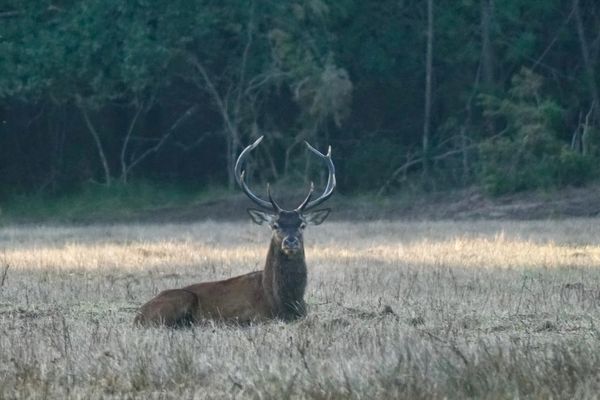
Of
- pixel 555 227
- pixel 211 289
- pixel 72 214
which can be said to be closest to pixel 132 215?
pixel 72 214

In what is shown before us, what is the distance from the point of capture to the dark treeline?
108 feet

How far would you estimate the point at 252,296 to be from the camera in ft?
39.8

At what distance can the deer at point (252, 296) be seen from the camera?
38.5 ft

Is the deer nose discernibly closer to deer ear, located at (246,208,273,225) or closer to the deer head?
the deer head

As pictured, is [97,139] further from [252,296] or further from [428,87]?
[252,296]

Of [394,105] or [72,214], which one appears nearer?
[72,214]

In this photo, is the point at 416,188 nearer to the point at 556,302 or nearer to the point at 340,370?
the point at 556,302

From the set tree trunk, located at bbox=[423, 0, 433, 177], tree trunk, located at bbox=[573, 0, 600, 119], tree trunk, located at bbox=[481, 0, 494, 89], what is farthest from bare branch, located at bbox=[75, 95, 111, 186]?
tree trunk, located at bbox=[573, 0, 600, 119]

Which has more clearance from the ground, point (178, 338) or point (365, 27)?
point (365, 27)

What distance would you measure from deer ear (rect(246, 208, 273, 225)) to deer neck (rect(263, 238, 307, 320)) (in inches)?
27.8

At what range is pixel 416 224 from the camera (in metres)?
26.6

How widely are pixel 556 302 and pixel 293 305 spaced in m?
2.31

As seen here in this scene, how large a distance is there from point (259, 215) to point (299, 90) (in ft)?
67.0

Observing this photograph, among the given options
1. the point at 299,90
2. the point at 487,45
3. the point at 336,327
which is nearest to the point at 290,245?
the point at 336,327
